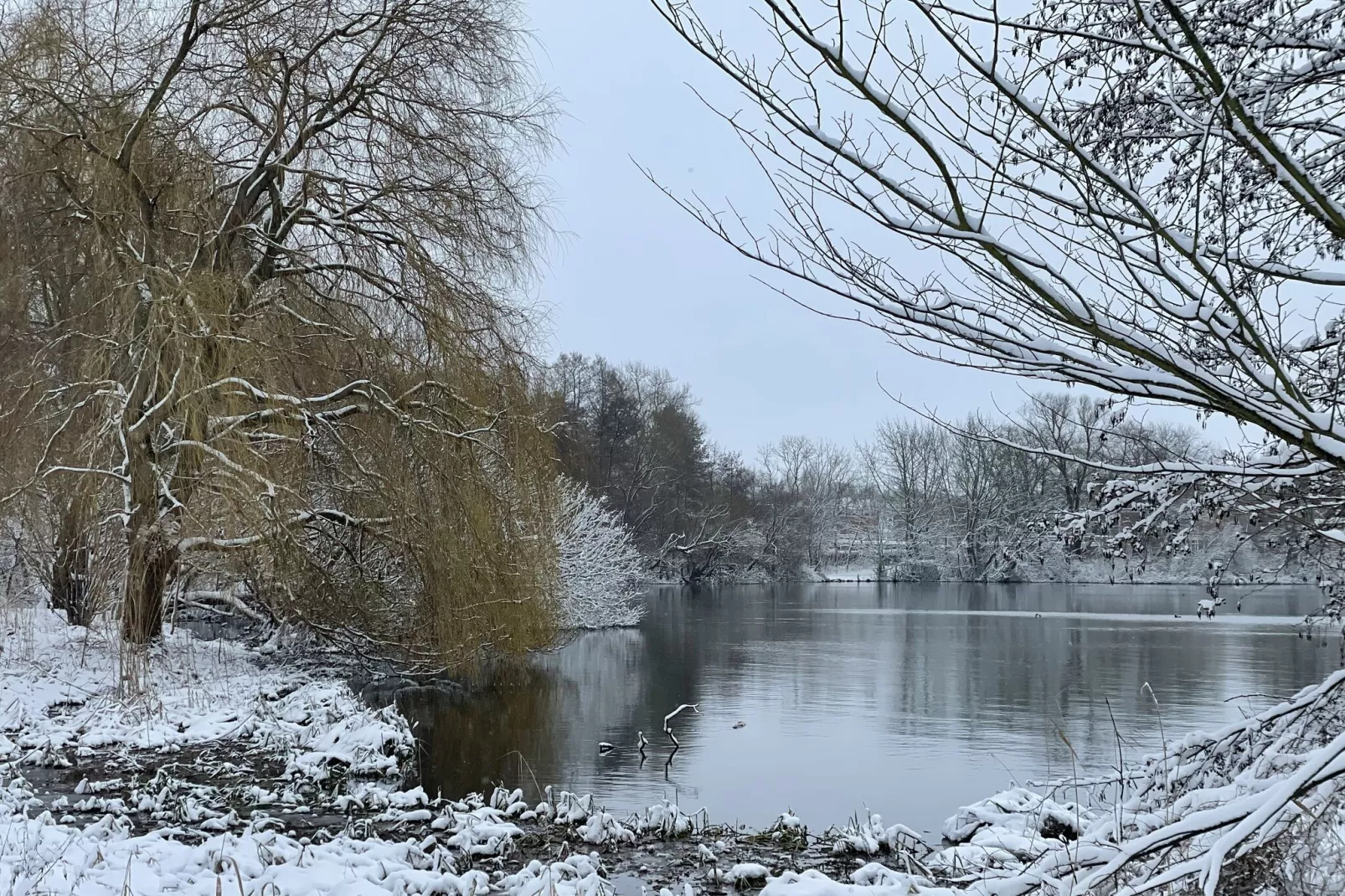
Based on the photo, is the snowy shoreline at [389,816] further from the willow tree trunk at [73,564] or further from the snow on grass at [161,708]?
the willow tree trunk at [73,564]

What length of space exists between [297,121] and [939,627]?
18544 mm

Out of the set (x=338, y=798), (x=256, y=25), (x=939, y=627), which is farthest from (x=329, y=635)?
(x=939, y=627)

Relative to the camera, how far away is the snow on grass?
845cm

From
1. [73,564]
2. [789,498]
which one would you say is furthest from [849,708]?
[789,498]

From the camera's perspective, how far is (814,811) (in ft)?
27.3

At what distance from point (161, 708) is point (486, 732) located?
10.6ft

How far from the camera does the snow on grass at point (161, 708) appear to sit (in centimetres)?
845

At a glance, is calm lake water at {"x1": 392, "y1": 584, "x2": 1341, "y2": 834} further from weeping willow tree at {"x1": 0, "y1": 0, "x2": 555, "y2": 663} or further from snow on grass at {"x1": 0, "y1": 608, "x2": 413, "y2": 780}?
weeping willow tree at {"x1": 0, "y1": 0, "x2": 555, "y2": 663}

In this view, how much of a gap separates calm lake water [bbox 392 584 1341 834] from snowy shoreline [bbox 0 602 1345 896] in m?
0.73

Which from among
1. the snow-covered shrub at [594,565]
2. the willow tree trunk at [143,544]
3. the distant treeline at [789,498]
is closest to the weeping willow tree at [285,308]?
the willow tree trunk at [143,544]

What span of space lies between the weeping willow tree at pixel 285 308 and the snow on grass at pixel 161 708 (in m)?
0.66

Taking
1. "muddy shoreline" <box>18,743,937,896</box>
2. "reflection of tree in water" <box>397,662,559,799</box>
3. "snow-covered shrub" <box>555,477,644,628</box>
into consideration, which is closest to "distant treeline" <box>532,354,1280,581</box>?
"snow-covered shrub" <box>555,477,644,628</box>

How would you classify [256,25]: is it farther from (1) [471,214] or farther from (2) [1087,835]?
(2) [1087,835]

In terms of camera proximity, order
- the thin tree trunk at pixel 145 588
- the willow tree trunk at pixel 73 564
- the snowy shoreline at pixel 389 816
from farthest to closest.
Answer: the willow tree trunk at pixel 73 564
the thin tree trunk at pixel 145 588
the snowy shoreline at pixel 389 816
